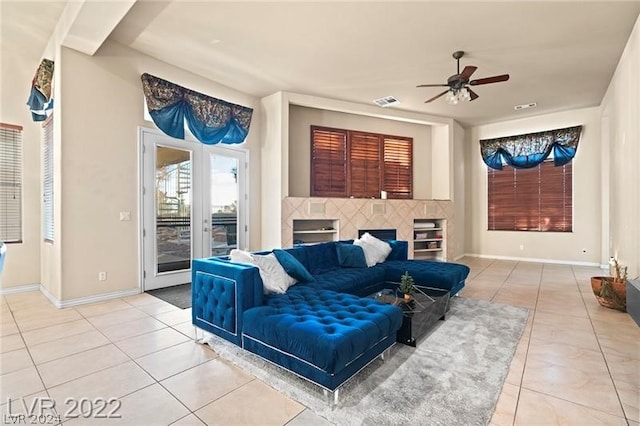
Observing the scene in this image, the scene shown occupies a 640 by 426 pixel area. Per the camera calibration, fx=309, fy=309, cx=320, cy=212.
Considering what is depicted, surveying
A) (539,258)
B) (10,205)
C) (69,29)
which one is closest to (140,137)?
(69,29)

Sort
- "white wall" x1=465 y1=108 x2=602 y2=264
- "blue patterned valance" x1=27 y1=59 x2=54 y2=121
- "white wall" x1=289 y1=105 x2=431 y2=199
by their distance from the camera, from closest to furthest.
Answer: "blue patterned valance" x1=27 y1=59 x2=54 y2=121, "white wall" x1=289 y1=105 x2=431 y2=199, "white wall" x1=465 y1=108 x2=602 y2=264

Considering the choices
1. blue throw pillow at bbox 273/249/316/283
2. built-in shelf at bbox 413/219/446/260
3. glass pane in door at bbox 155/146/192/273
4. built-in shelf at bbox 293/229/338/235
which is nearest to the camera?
blue throw pillow at bbox 273/249/316/283

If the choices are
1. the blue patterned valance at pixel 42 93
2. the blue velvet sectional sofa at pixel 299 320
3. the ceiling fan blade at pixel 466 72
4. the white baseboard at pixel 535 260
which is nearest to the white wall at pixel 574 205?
the white baseboard at pixel 535 260

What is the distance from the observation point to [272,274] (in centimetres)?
295

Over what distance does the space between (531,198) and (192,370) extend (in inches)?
315

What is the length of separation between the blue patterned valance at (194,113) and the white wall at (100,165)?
0.92ft

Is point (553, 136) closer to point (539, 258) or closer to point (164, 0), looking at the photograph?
point (539, 258)

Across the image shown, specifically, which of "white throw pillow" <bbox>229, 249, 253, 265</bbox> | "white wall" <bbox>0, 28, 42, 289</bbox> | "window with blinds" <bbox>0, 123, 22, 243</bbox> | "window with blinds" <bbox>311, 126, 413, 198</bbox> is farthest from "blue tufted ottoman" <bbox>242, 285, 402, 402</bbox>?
"window with blinds" <bbox>0, 123, 22, 243</bbox>

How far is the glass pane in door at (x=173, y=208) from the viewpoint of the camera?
4703 millimetres

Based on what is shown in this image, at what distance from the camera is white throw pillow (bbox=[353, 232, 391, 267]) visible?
4408mm

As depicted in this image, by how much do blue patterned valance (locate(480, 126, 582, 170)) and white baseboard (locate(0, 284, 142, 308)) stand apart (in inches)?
318

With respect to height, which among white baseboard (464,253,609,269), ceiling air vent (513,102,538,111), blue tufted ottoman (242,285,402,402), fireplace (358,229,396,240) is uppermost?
ceiling air vent (513,102,538,111)

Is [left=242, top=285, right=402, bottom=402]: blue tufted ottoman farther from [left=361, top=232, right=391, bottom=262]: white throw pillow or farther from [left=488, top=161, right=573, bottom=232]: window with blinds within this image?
[left=488, top=161, right=573, bottom=232]: window with blinds

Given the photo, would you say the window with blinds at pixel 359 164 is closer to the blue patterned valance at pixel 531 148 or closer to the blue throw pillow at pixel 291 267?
the blue patterned valance at pixel 531 148
